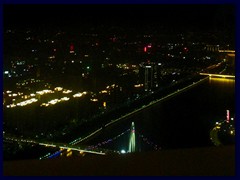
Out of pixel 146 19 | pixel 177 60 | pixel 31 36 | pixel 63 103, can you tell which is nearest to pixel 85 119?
pixel 63 103

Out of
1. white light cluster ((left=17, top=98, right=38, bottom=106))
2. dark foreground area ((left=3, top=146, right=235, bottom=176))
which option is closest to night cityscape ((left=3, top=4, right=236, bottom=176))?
white light cluster ((left=17, top=98, right=38, bottom=106))

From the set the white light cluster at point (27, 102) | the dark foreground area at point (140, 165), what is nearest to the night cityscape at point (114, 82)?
the white light cluster at point (27, 102)

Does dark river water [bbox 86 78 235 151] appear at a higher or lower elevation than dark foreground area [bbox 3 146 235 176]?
lower

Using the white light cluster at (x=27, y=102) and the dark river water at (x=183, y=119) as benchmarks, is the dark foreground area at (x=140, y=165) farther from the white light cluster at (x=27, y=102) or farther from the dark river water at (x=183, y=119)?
the dark river water at (x=183, y=119)

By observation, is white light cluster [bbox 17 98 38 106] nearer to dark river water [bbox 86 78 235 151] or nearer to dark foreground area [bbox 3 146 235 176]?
dark river water [bbox 86 78 235 151]

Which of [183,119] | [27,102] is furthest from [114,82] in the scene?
[183,119]
